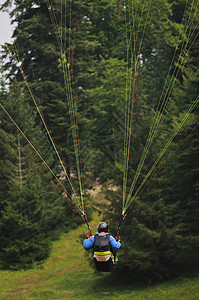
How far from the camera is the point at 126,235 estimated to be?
51.3 feet

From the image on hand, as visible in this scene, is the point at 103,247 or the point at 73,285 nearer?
the point at 103,247

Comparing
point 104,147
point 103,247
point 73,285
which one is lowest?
point 103,247

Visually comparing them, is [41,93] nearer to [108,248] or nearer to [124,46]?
[124,46]

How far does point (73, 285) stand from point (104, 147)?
1459 centimetres

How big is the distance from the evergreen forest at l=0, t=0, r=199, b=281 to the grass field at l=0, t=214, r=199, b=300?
710 millimetres

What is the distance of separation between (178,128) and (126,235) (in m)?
5.63

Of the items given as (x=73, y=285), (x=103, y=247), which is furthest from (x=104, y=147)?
(x=103, y=247)

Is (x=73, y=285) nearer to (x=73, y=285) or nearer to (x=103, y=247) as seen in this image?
(x=73, y=285)

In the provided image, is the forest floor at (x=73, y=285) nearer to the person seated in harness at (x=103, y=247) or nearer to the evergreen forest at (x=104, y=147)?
the evergreen forest at (x=104, y=147)

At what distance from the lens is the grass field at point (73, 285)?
1438cm

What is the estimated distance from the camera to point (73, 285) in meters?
17.7

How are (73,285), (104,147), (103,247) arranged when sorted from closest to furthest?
(103,247)
(73,285)
(104,147)

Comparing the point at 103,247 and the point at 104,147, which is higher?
the point at 104,147

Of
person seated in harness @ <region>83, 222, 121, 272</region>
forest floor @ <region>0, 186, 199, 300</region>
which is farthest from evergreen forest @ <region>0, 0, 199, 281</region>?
person seated in harness @ <region>83, 222, 121, 272</region>
